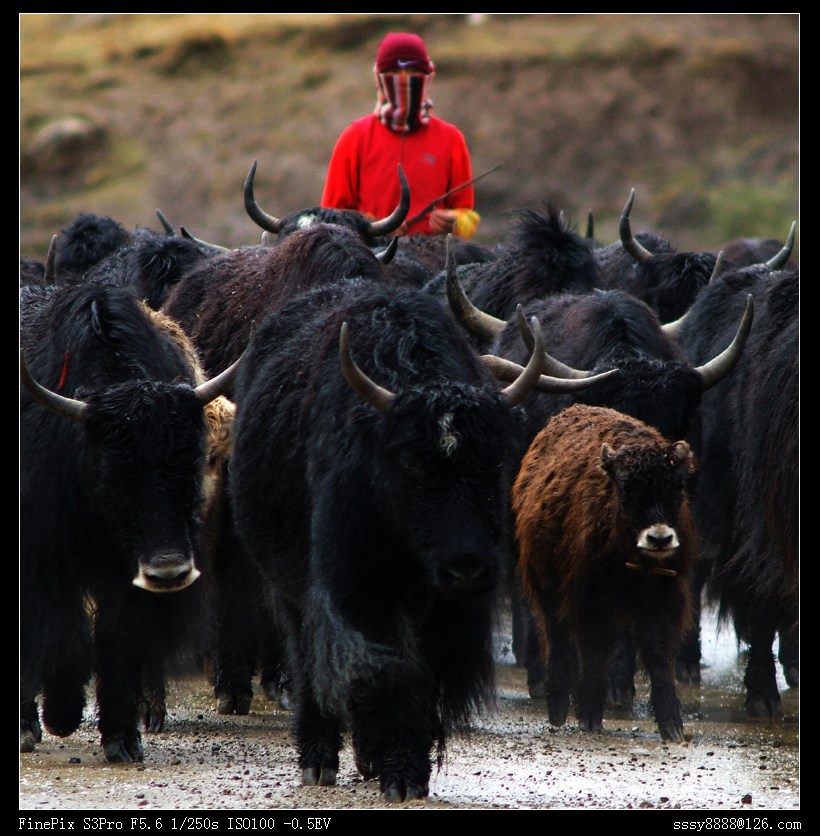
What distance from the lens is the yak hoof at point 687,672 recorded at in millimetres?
8219

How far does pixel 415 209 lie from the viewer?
1013 cm

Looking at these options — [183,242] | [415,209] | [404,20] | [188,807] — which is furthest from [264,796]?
[404,20]

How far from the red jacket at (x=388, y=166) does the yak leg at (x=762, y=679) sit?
3.75 m

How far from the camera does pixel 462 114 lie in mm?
25672

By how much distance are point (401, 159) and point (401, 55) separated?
0.68 meters

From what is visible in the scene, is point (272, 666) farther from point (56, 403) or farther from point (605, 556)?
point (56, 403)

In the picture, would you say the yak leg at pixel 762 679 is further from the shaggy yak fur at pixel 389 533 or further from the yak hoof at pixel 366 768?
the yak hoof at pixel 366 768

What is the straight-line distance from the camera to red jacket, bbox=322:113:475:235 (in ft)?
32.8

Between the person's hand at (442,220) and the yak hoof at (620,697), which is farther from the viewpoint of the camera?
the person's hand at (442,220)

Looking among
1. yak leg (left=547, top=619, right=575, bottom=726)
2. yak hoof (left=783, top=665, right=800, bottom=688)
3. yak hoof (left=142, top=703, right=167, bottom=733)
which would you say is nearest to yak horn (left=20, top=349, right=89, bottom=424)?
yak hoof (left=142, top=703, right=167, bottom=733)

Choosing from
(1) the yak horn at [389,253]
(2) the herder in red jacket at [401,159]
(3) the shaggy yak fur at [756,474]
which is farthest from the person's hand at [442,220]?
(3) the shaggy yak fur at [756,474]

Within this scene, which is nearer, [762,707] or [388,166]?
[762,707]

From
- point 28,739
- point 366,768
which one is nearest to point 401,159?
point 28,739

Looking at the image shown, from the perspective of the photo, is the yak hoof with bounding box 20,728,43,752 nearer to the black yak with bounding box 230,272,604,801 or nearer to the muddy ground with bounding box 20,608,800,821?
the muddy ground with bounding box 20,608,800,821
